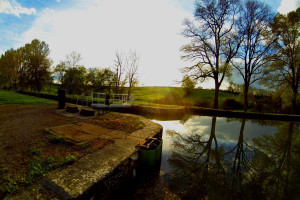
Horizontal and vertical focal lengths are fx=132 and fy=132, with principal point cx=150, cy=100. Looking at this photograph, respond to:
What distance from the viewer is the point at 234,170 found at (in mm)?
4414

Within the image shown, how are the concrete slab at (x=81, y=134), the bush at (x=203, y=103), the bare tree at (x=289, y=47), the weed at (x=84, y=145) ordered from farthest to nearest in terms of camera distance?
the bush at (x=203, y=103) < the bare tree at (x=289, y=47) < the concrete slab at (x=81, y=134) < the weed at (x=84, y=145)

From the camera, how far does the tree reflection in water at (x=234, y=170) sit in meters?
3.39

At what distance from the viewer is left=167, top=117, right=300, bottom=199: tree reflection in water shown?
3.39 m

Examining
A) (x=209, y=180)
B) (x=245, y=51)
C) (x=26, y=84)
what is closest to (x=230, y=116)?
(x=245, y=51)

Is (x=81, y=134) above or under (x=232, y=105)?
under

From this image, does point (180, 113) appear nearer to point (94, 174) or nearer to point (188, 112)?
point (188, 112)

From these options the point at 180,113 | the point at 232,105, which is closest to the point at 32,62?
the point at 180,113

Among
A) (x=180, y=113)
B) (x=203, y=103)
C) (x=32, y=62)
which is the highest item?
(x=32, y=62)

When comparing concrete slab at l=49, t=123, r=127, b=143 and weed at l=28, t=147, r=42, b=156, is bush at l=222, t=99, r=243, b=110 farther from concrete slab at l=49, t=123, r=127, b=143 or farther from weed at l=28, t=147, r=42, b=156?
weed at l=28, t=147, r=42, b=156

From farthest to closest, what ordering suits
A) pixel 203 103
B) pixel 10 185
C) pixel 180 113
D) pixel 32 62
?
1. pixel 32 62
2. pixel 203 103
3. pixel 180 113
4. pixel 10 185

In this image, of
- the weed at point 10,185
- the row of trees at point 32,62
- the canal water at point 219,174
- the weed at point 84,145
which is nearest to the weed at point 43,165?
the weed at point 10,185

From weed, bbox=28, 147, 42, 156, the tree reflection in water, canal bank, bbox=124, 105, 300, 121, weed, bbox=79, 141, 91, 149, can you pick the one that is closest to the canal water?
the tree reflection in water

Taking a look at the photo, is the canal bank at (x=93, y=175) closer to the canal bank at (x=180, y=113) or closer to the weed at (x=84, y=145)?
the weed at (x=84, y=145)

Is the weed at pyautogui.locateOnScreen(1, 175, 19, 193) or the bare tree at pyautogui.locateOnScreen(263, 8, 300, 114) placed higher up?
the bare tree at pyautogui.locateOnScreen(263, 8, 300, 114)
